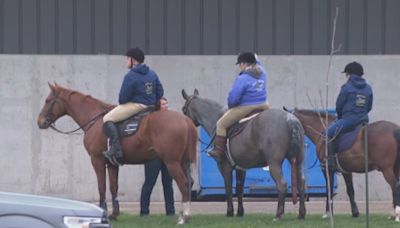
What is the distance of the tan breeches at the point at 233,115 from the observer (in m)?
15.9

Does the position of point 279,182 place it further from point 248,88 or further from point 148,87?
point 148,87

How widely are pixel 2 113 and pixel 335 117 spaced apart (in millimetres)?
8288

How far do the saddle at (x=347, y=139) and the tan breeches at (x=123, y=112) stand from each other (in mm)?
3064

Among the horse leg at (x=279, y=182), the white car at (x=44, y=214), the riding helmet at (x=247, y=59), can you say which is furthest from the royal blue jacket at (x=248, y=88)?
the white car at (x=44, y=214)

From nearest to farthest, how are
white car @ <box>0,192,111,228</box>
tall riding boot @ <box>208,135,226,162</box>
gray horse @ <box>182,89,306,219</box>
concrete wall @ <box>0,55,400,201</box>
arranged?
white car @ <box>0,192,111,228</box>, gray horse @ <box>182,89,306,219</box>, tall riding boot @ <box>208,135,226,162</box>, concrete wall @ <box>0,55,400,201</box>

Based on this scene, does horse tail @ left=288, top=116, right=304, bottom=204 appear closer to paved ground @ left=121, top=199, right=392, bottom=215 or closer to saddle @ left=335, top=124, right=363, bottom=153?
saddle @ left=335, top=124, right=363, bottom=153

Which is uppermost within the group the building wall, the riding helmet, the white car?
the building wall

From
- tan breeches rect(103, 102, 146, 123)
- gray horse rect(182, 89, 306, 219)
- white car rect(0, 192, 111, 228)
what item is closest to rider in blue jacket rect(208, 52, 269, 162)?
gray horse rect(182, 89, 306, 219)

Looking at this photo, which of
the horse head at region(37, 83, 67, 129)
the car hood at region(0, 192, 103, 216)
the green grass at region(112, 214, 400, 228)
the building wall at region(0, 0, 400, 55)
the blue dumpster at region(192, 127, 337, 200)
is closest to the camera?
the car hood at region(0, 192, 103, 216)

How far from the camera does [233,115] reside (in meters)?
15.9

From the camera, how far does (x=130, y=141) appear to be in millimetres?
Answer: 15625

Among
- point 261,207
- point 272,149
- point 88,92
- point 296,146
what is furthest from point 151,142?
point 88,92

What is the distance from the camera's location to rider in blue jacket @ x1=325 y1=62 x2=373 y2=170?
1595 cm

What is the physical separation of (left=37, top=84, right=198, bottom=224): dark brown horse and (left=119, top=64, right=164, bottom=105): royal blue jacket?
302 mm
